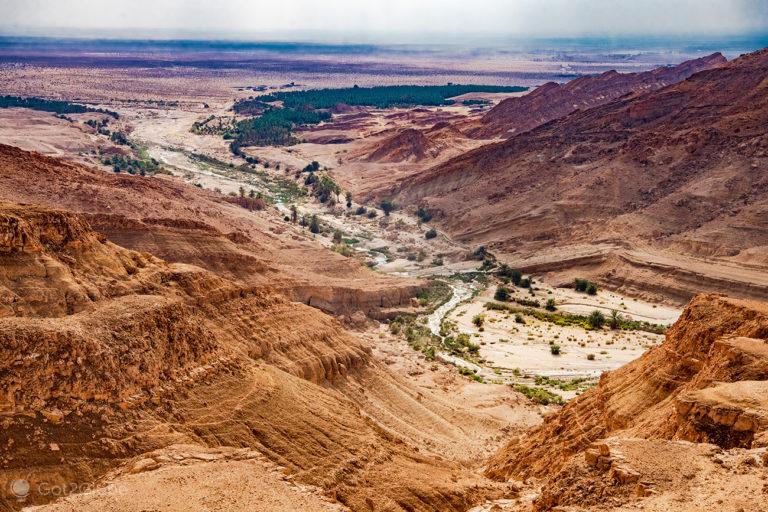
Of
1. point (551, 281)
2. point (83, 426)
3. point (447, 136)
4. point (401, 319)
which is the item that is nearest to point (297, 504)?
point (83, 426)

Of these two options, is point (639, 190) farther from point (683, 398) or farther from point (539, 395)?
point (683, 398)

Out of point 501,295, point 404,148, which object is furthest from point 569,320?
point 404,148

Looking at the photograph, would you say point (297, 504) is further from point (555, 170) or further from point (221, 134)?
point (221, 134)

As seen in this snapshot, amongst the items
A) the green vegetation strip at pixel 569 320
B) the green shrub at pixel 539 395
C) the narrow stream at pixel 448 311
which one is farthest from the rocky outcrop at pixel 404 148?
the green shrub at pixel 539 395

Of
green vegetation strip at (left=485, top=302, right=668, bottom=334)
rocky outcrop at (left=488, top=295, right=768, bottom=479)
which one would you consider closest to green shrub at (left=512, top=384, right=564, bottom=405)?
rocky outcrop at (left=488, top=295, right=768, bottom=479)

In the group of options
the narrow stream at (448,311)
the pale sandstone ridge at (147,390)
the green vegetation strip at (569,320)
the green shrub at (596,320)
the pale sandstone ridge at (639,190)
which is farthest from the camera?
the pale sandstone ridge at (639,190)

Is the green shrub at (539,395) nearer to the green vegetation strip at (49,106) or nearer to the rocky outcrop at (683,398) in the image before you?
the rocky outcrop at (683,398)
